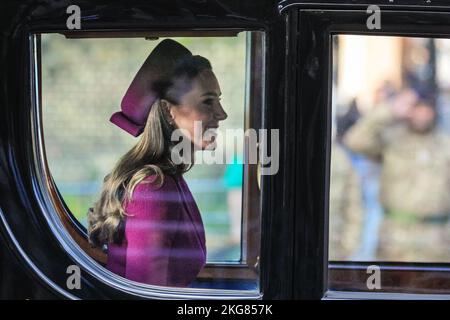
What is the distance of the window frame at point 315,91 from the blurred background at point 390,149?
3 cm

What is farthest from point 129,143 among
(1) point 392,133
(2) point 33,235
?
(1) point 392,133

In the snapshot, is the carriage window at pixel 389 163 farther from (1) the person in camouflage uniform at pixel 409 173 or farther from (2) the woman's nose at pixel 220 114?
(2) the woman's nose at pixel 220 114

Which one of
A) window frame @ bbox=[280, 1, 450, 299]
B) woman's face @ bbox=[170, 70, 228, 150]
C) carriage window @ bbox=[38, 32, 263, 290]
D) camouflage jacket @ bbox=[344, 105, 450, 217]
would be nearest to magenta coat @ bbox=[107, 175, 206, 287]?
carriage window @ bbox=[38, 32, 263, 290]

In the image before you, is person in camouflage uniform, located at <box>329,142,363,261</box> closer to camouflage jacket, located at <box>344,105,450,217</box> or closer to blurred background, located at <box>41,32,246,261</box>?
camouflage jacket, located at <box>344,105,450,217</box>

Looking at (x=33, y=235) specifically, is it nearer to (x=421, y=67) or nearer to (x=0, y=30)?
(x=0, y=30)

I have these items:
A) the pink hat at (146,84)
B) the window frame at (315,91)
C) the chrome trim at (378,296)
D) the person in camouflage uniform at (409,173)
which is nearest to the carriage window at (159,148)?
the pink hat at (146,84)

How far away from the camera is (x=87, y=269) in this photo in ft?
6.09

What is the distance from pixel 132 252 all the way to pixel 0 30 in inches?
26.3

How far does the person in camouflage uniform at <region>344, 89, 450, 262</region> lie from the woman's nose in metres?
0.32

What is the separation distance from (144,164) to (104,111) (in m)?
0.17

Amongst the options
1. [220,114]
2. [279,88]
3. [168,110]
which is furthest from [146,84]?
[279,88]

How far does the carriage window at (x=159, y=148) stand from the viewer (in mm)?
1795

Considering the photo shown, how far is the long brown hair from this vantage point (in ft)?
5.95
